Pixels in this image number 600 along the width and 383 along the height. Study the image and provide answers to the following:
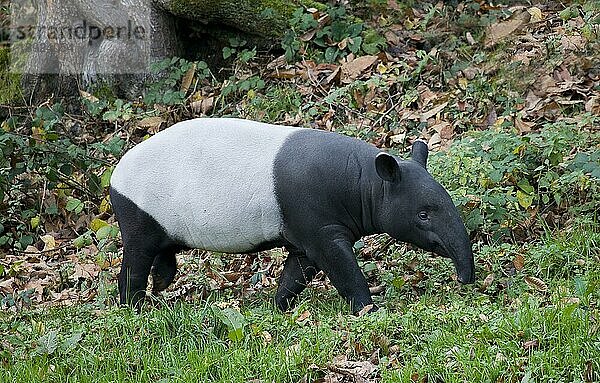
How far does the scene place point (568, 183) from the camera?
25.9 ft

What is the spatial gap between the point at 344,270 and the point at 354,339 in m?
1.07

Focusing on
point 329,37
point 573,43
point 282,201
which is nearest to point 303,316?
point 282,201

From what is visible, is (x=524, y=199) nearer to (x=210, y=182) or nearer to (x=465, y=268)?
(x=465, y=268)

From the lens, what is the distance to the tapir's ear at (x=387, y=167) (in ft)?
Result: 21.2

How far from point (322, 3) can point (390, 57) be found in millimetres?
1688

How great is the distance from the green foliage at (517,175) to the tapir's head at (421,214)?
112cm

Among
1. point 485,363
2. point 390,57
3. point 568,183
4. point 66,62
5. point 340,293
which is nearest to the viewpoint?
point 485,363

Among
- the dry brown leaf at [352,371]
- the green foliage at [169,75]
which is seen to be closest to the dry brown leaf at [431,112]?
the green foliage at [169,75]

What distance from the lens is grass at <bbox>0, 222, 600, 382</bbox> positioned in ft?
16.9

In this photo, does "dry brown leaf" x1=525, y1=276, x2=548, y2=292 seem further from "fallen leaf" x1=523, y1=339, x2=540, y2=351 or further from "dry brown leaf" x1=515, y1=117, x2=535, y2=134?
"dry brown leaf" x1=515, y1=117, x2=535, y2=134

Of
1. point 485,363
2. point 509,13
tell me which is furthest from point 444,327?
point 509,13

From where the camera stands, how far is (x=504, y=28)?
11.2m

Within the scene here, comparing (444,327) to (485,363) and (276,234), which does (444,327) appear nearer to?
(485,363)

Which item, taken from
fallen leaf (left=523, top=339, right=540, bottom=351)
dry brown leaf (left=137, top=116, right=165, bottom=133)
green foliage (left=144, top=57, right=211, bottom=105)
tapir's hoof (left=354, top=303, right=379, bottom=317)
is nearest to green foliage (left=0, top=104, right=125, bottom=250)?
dry brown leaf (left=137, top=116, right=165, bottom=133)
